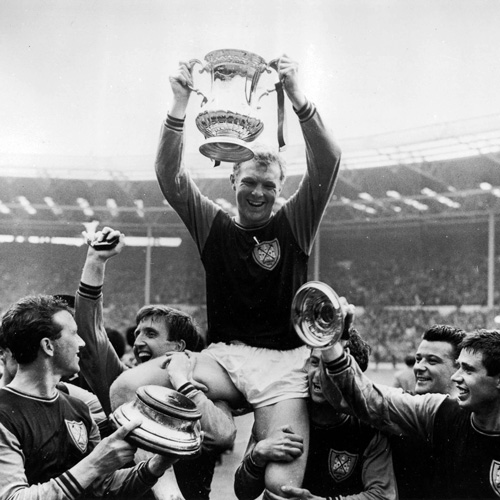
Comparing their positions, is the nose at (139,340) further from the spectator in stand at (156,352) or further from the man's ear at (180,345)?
the man's ear at (180,345)

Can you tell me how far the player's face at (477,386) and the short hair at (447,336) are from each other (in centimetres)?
54

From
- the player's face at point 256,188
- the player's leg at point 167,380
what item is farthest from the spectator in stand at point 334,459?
the player's face at point 256,188

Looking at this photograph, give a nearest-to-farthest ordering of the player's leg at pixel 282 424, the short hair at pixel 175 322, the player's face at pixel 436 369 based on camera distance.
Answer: the player's leg at pixel 282 424, the player's face at pixel 436 369, the short hair at pixel 175 322

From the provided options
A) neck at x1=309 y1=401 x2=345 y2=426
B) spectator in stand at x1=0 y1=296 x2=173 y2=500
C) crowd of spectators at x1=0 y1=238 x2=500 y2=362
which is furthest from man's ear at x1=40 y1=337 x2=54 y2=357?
crowd of spectators at x1=0 y1=238 x2=500 y2=362

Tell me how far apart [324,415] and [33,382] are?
3.55 feet

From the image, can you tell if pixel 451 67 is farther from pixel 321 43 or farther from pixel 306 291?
pixel 306 291

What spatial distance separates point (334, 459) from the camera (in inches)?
105

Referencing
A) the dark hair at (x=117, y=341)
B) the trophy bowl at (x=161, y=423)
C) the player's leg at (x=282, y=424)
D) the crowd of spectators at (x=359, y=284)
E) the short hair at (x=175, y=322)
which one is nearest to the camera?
the trophy bowl at (x=161, y=423)

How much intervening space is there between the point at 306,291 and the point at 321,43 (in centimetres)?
394

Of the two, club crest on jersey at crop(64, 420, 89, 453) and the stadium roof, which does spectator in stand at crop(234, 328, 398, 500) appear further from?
the stadium roof

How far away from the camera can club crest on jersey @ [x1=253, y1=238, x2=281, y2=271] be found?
2.77 metres

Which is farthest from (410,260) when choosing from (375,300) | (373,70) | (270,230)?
(270,230)

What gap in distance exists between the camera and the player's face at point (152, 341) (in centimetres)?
A: 312

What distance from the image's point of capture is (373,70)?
12.1 m
